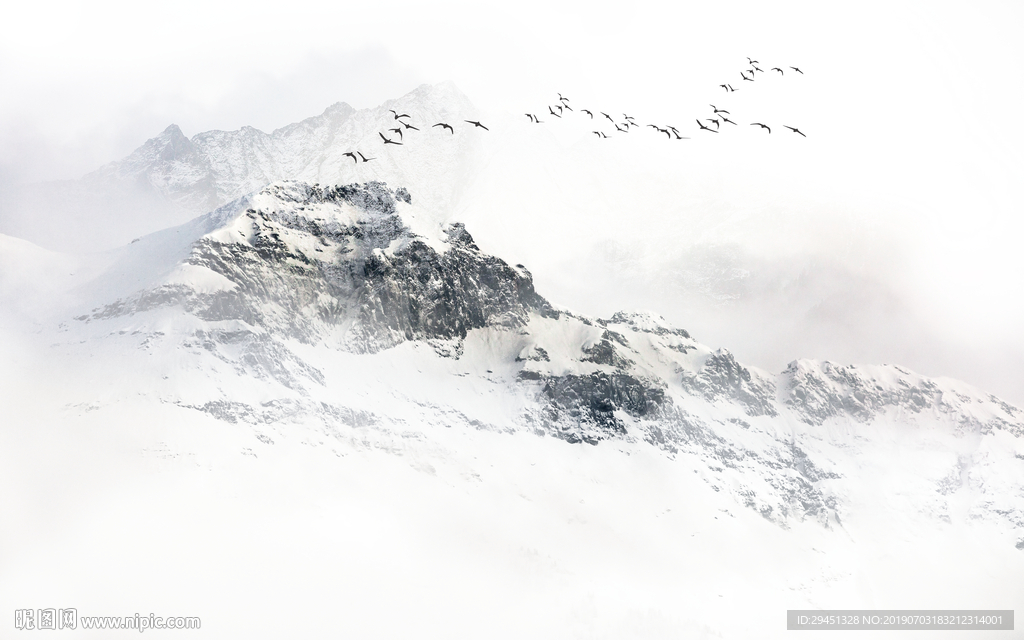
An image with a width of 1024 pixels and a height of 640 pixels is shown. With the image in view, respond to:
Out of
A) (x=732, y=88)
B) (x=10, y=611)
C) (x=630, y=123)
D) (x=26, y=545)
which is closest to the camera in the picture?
(x=732, y=88)

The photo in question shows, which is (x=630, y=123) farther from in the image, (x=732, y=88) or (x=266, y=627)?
(x=266, y=627)

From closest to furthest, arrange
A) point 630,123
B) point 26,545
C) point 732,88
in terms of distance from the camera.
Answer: point 732,88 < point 630,123 < point 26,545

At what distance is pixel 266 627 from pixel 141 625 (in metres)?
25.9

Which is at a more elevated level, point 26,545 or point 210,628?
point 26,545

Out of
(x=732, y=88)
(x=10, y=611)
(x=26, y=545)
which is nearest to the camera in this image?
(x=732, y=88)

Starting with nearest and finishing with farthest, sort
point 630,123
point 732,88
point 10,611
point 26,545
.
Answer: point 732,88 < point 630,123 < point 10,611 < point 26,545

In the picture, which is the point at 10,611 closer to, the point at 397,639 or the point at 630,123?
the point at 397,639

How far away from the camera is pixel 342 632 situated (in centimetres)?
19562

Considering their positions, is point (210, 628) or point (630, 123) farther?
point (210, 628)

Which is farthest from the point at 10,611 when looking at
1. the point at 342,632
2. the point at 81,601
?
the point at 342,632

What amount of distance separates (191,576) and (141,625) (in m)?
19.0

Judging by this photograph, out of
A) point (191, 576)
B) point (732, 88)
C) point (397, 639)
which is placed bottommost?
point (397, 639)

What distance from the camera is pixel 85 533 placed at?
198 meters

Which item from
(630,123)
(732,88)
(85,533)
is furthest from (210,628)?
(732,88)
